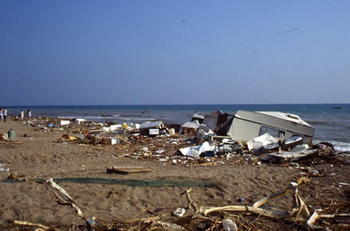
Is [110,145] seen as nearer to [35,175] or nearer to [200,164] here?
[200,164]

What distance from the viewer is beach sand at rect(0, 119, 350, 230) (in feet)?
13.0

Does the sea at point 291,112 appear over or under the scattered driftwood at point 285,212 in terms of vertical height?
under

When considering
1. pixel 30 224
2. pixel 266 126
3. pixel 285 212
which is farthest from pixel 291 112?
pixel 30 224

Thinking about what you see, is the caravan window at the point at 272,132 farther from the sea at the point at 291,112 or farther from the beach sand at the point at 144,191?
the beach sand at the point at 144,191

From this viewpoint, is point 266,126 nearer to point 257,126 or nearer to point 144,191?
point 257,126

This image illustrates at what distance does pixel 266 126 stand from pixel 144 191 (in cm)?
851

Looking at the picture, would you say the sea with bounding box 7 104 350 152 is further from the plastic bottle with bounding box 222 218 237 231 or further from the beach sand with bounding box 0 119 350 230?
the plastic bottle with bounding box 222 218 237 231

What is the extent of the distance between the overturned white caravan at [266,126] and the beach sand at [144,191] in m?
4.05

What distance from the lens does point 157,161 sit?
9.32 meters

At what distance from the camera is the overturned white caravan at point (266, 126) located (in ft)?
40.3

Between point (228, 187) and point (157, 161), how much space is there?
12.4 ft

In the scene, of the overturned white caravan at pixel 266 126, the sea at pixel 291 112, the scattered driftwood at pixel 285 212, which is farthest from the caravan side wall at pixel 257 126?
the scattered driftwood at pixel 285 212

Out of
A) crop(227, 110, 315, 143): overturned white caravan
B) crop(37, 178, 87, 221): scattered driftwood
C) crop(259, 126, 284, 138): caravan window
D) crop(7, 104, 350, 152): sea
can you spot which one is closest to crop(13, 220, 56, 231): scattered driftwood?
crop(37, 178, 87, 221): scattered driftwood

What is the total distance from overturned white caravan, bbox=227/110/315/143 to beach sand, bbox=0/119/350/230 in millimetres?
4049
